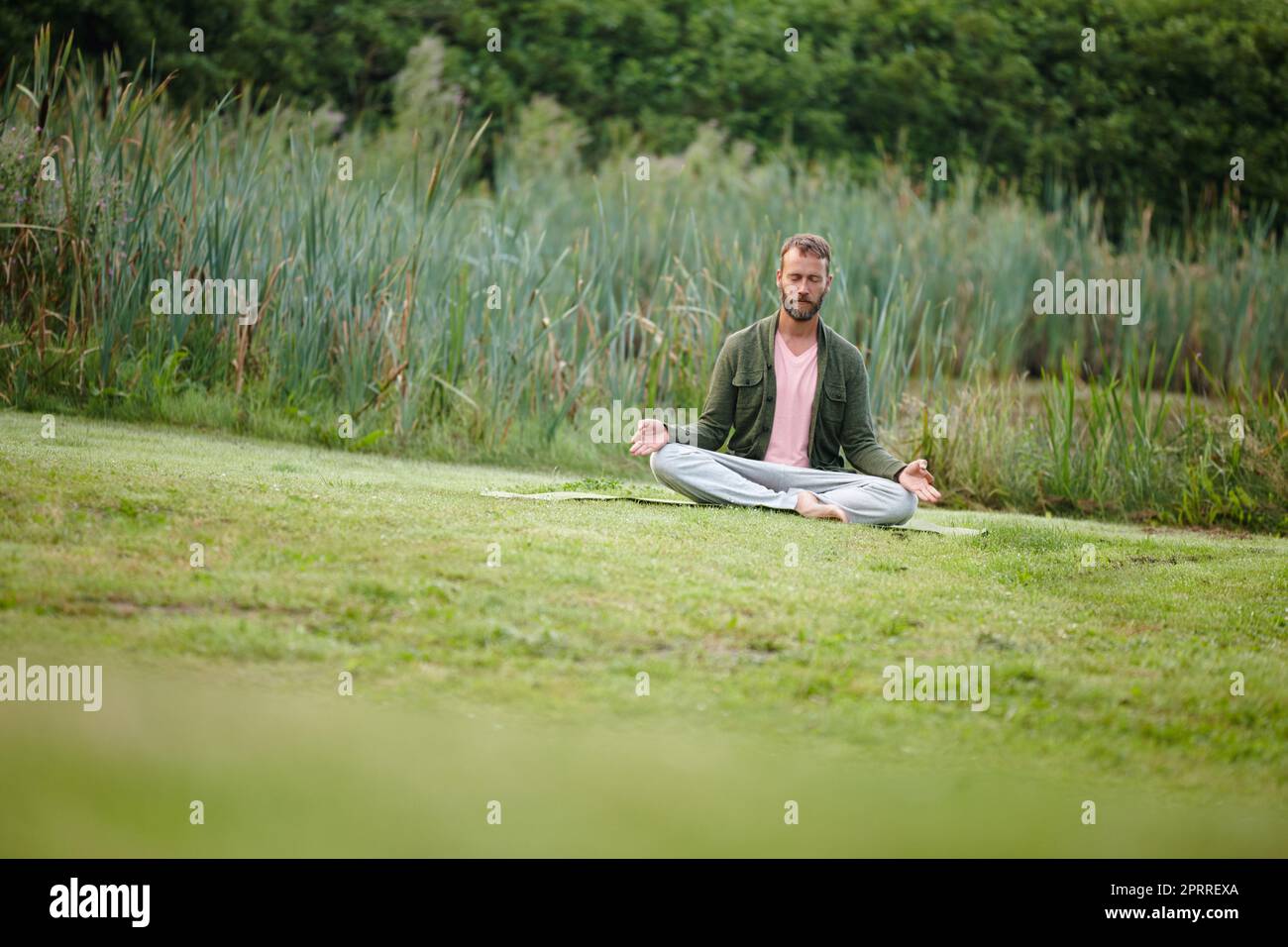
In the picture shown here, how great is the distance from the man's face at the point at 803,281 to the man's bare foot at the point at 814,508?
0.81 m

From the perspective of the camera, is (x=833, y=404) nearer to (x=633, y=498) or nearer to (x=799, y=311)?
(x=799, y=311)

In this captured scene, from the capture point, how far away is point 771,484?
6031 millimetres

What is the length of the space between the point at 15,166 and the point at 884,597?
5468 millimetres

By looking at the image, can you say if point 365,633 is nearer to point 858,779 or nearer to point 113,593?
point 113,593

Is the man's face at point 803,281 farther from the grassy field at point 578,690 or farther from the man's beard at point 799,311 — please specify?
the grassy field at point 578,690

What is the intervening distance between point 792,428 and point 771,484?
0.30m

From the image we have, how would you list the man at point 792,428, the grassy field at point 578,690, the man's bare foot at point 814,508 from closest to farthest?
the grassy field at point 578,690
the man's bare foot at point 814,508
the man at point 792,428

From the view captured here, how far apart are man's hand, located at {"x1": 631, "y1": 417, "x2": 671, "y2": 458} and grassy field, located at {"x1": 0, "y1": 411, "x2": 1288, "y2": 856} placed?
768 mm

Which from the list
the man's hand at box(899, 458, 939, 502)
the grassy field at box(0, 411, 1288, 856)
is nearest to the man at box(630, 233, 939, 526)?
the man's hand at box(899, 458, 939, 502)

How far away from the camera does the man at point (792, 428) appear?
19.1 feet

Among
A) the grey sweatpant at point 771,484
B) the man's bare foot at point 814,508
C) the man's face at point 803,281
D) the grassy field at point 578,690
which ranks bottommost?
the grassy field at point 578,690

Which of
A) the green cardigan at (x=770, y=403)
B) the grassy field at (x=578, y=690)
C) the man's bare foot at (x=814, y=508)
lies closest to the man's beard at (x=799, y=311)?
the green cardigan at (x=770, y=403)

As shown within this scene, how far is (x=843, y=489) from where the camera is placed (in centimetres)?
582

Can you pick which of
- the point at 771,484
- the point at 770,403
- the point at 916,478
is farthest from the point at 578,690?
the point at 770,403
